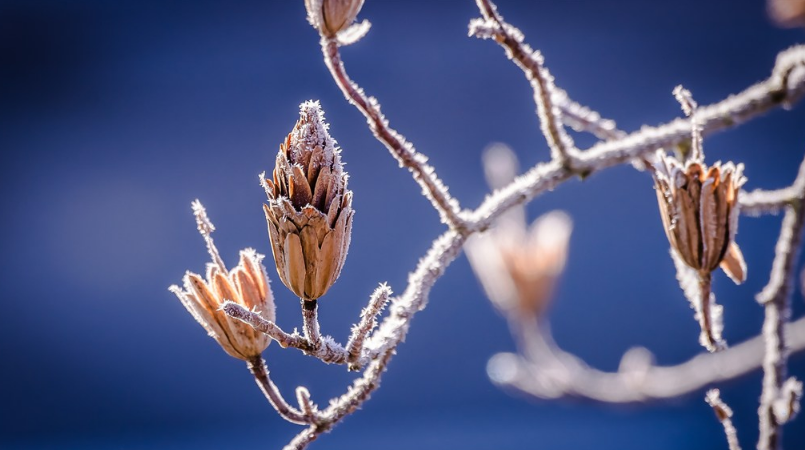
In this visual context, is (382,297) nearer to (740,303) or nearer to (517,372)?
(517,372)

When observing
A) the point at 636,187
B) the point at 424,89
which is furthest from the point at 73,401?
the point at 636,187

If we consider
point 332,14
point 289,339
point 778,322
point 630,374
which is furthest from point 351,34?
point 630,374

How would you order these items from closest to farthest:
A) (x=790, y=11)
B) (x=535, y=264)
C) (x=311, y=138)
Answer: (x=311, y=138) < (x=790, y=11) < (x=535, y=264)

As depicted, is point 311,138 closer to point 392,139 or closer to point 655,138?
point 392,139

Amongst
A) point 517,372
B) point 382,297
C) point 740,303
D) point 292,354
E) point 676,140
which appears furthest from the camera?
point 740,303

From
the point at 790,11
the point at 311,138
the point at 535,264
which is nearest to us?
the point at 311,138

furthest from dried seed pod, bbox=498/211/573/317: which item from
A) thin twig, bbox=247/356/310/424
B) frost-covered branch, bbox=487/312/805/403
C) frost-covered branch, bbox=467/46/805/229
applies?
thin twig, bbox=247/356/310/424

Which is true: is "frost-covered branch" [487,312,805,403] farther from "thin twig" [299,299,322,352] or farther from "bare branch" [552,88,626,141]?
"thin twig" [299,299,322,352]
